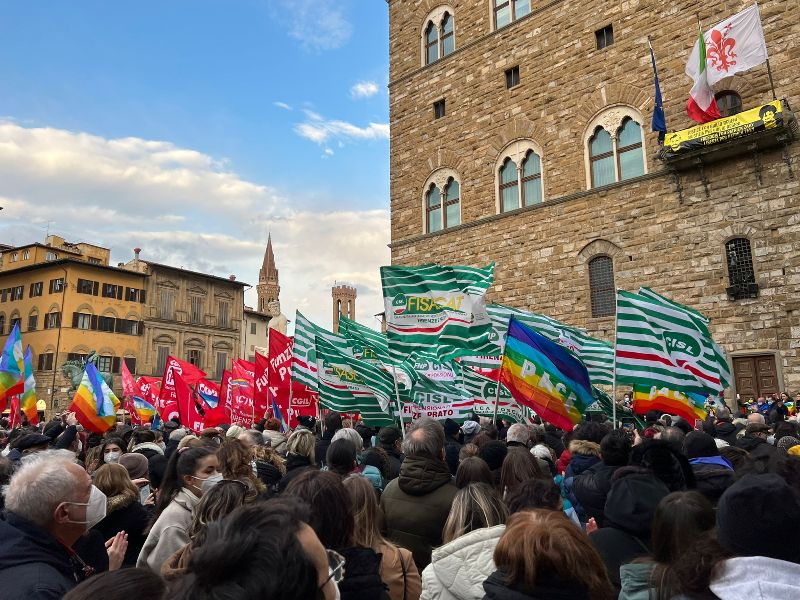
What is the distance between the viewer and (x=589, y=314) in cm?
1656

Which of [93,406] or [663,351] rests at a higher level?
[663,351]

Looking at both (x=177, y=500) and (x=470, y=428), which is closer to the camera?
(x=177, y=500)

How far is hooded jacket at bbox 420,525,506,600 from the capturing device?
266 centimetres

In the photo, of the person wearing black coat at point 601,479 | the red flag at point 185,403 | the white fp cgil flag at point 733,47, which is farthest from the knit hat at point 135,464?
the white fp cgil flag at point 733,47

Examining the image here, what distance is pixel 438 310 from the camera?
27.5ft

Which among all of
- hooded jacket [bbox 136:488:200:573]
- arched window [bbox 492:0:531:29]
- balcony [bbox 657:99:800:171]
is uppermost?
arched window [bbox 492:0:531:29]

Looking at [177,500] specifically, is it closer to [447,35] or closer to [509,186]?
[509,186]

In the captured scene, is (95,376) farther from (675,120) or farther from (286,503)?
(675,120)

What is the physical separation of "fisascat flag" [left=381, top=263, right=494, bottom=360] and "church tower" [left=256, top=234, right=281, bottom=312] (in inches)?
3062

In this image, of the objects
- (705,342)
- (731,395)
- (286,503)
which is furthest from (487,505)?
(731,395)

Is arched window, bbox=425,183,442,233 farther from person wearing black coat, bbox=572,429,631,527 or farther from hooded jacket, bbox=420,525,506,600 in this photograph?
hooded jacket, bbox=420,525,506,600

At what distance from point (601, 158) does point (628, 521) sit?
15.6 meters

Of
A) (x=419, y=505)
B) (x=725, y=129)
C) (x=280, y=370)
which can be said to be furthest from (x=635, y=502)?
(x=725, y=129)

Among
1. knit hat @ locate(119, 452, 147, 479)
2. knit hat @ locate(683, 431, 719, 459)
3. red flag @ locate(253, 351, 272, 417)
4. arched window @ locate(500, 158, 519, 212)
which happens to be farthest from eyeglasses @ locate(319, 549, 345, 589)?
arched window @ locate(500, 158, 519, 212)
